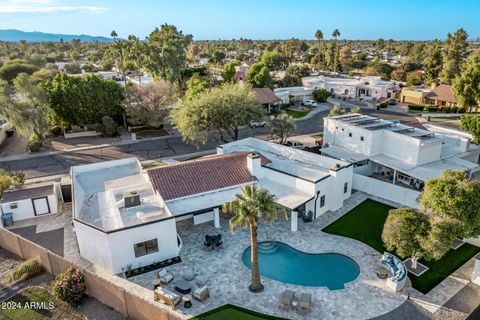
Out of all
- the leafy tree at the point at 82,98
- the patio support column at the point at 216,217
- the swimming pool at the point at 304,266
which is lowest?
the swimming pool at the point at 304,266

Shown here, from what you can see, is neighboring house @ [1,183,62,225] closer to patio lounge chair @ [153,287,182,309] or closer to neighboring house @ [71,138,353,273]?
neighboring house @ [71,138,353,273]

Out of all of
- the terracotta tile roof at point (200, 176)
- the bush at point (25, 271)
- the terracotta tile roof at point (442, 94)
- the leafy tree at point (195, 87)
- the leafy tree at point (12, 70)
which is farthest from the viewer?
the leafy tree at point (12, 70)

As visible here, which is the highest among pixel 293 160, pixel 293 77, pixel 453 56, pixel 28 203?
pixel 453 56

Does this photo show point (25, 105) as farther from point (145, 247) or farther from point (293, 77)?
point (293, 77)

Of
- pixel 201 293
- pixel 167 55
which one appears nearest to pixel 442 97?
pixel 167 55

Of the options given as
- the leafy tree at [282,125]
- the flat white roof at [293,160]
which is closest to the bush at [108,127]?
the flat white roof at [293,160]

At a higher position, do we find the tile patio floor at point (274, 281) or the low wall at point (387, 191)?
the low wall at point (387, 191)

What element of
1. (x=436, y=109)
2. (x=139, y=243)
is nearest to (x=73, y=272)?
(x=139, y=243)

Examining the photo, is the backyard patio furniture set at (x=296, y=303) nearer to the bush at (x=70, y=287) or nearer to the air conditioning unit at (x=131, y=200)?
the bush at (x=70, y=287)
